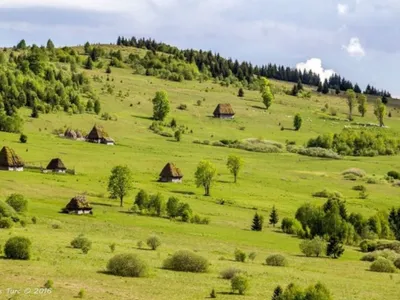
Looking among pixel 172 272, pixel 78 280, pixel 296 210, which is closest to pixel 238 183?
pixel 296 210

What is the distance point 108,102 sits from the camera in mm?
190625

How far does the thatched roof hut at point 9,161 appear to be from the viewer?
339 feet

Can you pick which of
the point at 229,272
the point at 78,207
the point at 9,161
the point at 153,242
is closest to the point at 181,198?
the point at 78,207

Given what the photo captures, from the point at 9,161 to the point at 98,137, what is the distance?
4206 cm

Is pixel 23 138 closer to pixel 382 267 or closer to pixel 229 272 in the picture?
pixel 382 267

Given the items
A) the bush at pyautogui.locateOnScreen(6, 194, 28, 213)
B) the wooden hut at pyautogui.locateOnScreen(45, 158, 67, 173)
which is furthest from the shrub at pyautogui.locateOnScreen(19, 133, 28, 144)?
the bush at pyautogui.locateOnScreen(6, 194, 28, 213)

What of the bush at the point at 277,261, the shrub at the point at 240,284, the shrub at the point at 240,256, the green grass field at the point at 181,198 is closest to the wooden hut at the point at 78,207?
the green grass field at the point at 181,198

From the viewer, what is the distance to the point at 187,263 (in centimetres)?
5303

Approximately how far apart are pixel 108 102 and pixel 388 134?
2939 inches

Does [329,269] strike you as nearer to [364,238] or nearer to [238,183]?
[364,238]

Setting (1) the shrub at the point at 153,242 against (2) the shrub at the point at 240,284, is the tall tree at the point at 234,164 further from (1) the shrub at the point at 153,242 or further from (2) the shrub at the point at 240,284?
(2) the shrub at the point at 240,284

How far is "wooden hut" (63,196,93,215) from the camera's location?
78250 millimetres

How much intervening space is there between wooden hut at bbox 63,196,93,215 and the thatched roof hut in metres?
27.3

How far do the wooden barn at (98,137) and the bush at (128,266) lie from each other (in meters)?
97.0
